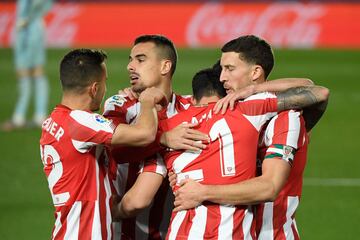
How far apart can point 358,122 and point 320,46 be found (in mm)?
9361

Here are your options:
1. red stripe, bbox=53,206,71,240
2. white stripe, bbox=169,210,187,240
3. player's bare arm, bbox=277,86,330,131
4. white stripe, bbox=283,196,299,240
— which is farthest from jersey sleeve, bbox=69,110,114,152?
white stripe, bbox=283,196,299,240

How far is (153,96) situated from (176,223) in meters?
0.79

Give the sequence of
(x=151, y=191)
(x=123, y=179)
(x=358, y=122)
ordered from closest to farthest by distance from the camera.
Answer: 1. (x=151, y=191)
2. (x=123, y=179)
3. (x=358, y=122)

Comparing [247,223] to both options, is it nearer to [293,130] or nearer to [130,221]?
[293,130]

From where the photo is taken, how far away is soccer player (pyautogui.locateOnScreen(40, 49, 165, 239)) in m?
4.94

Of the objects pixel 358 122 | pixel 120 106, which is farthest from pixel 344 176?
pixel 120 106

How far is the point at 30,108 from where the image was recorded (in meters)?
16.7

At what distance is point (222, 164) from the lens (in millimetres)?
4777

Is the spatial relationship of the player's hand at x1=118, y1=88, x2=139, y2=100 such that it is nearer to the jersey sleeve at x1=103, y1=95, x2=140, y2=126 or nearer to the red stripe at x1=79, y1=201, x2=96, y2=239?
the jersey sleeve at x1=103, y1=95, x2=140, y2=126

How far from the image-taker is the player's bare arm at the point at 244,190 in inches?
182

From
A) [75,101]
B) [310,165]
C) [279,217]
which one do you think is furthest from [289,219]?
[310,165]

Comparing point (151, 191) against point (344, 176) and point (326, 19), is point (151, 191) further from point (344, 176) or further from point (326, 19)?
point (326, 19)

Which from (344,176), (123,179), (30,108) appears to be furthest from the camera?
(30,108)

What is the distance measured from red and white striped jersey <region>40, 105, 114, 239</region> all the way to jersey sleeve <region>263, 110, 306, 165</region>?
943mm
